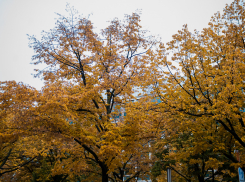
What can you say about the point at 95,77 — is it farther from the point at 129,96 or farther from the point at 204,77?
the point at 204,77

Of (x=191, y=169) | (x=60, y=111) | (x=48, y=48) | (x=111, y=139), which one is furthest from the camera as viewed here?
(x=191, y=169)

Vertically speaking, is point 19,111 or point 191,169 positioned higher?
point 19,111

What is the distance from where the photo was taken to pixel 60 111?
25.6 ft

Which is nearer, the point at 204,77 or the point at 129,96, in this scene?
the point at 204,77

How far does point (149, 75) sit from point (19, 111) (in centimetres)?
575

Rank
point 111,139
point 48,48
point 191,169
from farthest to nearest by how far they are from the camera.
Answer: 1. point 191,169
2. point 48,48
3. point 111,139

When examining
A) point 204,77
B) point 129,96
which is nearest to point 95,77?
point 129,96

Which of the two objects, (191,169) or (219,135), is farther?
(191,169)

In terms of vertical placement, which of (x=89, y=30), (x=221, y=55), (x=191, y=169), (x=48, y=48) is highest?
(x=89, y=30)

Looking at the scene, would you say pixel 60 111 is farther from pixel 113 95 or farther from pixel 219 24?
pixel 219 24

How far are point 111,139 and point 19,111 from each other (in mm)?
3693

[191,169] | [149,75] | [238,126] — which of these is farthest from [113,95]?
[191,169]

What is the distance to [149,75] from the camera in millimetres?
10250

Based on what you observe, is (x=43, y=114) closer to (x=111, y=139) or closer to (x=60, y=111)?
(x=60, y=111)
